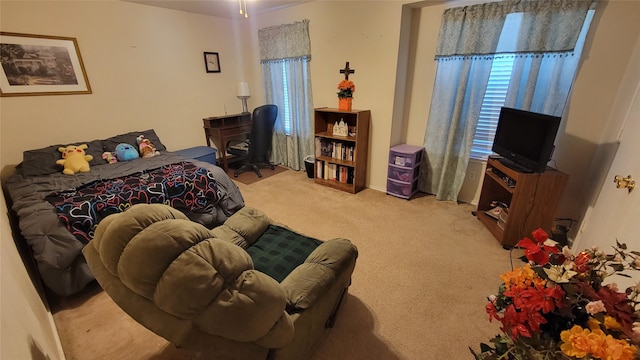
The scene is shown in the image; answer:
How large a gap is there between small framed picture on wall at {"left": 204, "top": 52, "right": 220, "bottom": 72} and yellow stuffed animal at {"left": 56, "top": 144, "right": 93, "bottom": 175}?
2.08 m

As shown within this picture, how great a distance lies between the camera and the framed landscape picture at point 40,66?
8.36 ft

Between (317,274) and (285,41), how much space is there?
11.6 ft

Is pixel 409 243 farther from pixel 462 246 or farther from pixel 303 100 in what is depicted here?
pixel 303 100

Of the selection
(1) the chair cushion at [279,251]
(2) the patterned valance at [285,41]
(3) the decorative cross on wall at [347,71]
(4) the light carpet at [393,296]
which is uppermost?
(2) the patterned valance at [285,41]

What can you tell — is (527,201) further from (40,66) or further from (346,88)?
(40,66)

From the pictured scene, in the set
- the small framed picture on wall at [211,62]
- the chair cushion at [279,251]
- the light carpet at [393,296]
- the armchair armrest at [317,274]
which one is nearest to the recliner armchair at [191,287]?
the armchair armrest at [317,274]

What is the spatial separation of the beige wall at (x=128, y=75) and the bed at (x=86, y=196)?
0.30 meters

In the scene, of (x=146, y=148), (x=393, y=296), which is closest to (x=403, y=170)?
(x=393, y=296)

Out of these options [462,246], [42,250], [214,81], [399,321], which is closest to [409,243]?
[462,246]

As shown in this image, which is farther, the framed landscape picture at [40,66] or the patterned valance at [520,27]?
the framed landscape picture at [40,66]

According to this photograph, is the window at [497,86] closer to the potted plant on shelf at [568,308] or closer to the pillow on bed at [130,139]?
the potted plant on shelf at [568,308]

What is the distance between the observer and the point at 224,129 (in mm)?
4109

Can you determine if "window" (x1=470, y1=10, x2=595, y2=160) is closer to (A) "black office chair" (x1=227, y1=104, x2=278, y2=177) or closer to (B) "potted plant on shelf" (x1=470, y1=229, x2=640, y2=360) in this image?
(B) "potted plant on shelf" (x1=470, y1=229, x2=640, y2=360)

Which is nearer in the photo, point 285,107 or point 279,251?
point 279,251
